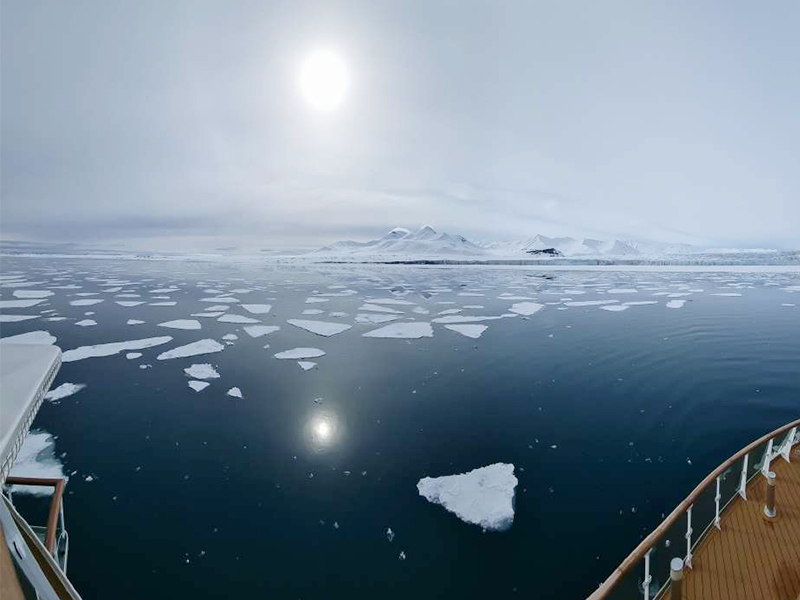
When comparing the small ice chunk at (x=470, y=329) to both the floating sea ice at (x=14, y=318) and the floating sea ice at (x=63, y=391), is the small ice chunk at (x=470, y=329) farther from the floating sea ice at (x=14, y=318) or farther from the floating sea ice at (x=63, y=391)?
the floating sea ice at (x=14, y=318)

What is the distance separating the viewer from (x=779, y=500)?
3.86 metres

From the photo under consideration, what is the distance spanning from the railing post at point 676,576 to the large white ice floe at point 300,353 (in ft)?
29.2

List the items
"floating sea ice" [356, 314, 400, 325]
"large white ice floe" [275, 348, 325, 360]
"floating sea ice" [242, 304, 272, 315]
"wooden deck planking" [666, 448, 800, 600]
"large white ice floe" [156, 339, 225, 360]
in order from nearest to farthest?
"wooden deck planking" [666, 448, 800, 600]
"large white ice floe" [156, 339, 225, 360]
"large white ice floe" [275, 348, 325, 360]
"floating sea ice" [356, 314, 400, 325]
"floating sea ice" [242, 304, 272, 315]

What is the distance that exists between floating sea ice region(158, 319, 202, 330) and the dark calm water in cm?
207

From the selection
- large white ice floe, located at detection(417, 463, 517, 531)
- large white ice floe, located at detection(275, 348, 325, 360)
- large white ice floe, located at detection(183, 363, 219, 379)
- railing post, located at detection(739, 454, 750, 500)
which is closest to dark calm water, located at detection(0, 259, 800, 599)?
large white ice floe, located at detection(417, 463, 517, 531)

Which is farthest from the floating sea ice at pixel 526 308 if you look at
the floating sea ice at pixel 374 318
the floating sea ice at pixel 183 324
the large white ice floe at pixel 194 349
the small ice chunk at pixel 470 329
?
the floating sea ice at pixel 183 324

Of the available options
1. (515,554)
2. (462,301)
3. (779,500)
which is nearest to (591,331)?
(462,301)

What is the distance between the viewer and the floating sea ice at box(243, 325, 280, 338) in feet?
42.3

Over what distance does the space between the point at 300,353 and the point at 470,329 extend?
5.79 m

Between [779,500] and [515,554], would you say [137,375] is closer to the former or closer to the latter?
[515,554]

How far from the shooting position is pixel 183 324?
14117 millimetres

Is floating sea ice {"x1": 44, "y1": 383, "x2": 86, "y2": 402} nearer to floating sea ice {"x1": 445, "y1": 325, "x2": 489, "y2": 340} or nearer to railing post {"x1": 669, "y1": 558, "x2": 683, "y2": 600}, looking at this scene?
railing post {"x1": 669, "y1": 558, "x2": 683, "y2": 600}

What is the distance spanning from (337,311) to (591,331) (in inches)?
395

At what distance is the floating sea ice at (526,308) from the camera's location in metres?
17.2
